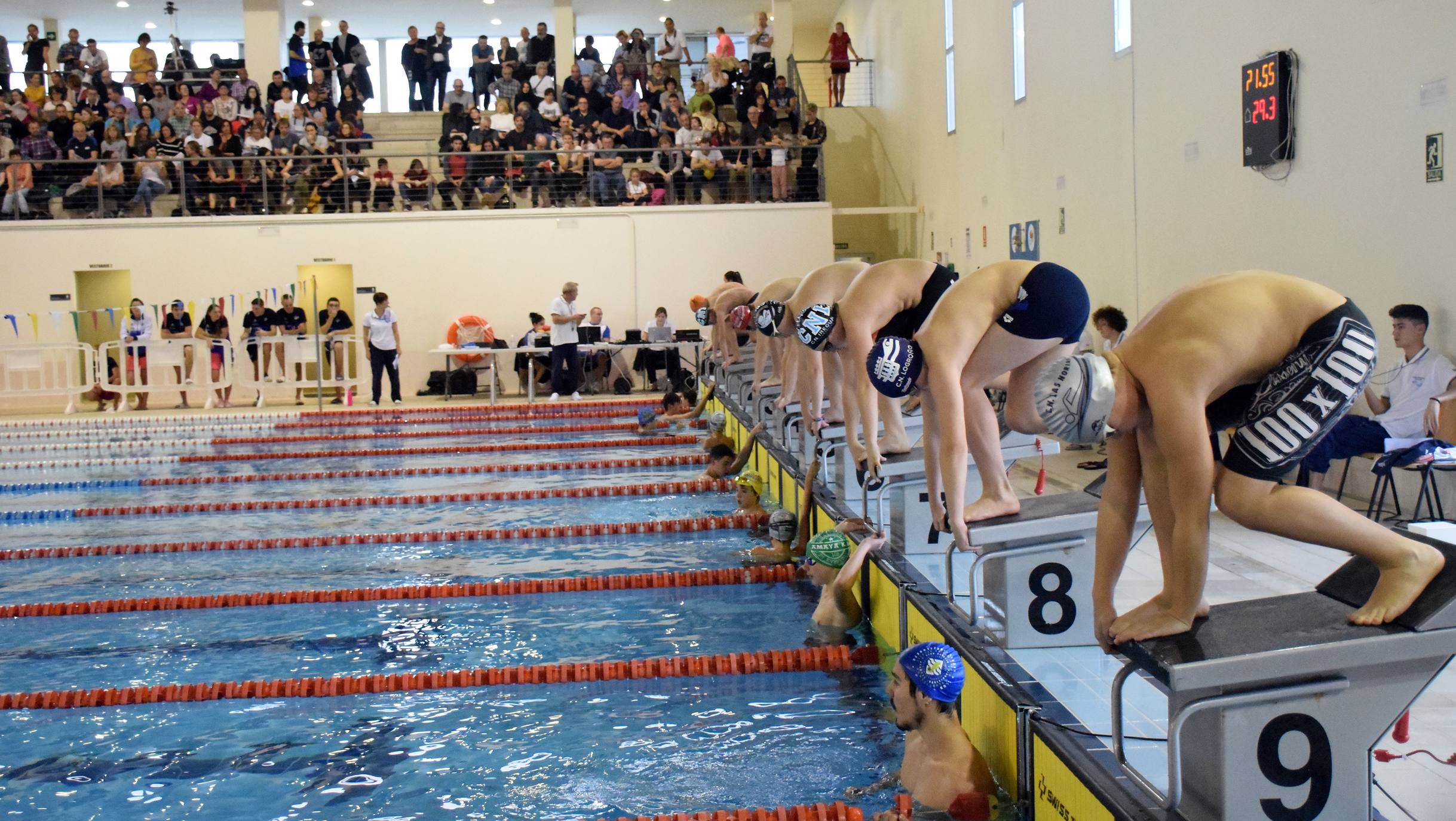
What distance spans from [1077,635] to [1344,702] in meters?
1.50

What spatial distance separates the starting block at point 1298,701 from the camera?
2326mm

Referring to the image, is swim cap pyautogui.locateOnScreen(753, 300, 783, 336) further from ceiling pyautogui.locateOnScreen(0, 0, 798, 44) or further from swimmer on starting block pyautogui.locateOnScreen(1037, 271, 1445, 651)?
ceiling pyautogui.locateOnScreen(0, 0, 798, 44)

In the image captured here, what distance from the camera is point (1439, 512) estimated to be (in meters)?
5.57

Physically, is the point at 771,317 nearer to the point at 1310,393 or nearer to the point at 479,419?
the point at 1310,393

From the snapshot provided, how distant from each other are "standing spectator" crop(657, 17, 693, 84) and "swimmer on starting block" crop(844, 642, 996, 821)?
676 inches

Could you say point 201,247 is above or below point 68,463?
above

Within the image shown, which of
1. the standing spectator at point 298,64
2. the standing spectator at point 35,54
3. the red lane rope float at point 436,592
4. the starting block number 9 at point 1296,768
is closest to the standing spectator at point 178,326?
the standing spectator at point 298,64

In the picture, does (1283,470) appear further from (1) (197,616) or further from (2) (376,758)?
(1) (197,616)

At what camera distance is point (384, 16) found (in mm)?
21344

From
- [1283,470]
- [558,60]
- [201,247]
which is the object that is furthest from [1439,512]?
[558,60]

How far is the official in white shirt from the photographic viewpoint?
18.8 feet

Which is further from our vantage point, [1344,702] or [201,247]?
[201,247]

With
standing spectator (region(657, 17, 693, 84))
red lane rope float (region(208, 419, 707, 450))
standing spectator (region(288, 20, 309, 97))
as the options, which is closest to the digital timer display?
red lane rope float (region(208, 419, 707, 450))

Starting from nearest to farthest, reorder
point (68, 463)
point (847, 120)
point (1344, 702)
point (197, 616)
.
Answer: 1. point (1344, 702)
2. point (197, 616)
3. point (68, 463)
4. point (847, 120)
